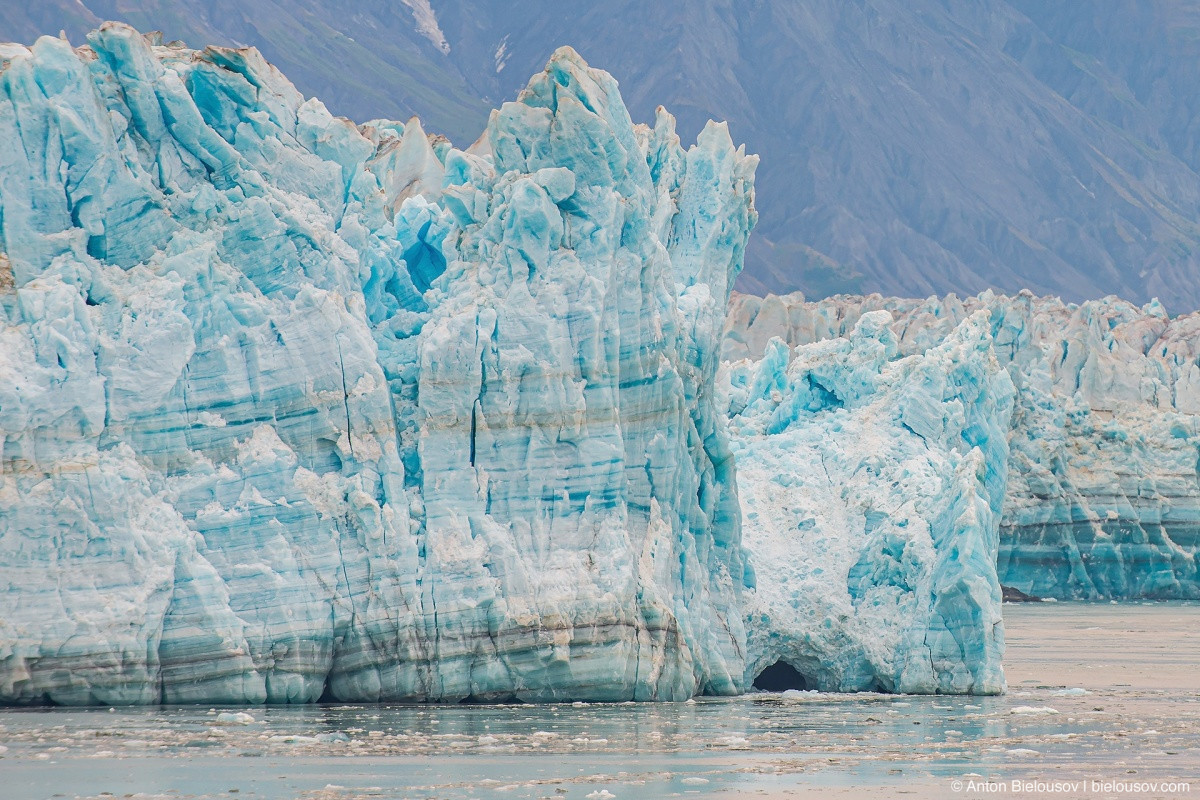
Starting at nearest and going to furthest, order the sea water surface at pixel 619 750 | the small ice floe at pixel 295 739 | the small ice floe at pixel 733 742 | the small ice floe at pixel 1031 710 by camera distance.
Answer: the sea water surface at pixel 619 750
the small ice floe at pixel 295 739
the small ice floe at pixel 733 742
the small ice floe at pixel 1031 710

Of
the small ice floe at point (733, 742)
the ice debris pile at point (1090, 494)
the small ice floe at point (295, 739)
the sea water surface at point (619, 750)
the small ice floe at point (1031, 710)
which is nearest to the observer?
the sea water surface at point (619, 750)

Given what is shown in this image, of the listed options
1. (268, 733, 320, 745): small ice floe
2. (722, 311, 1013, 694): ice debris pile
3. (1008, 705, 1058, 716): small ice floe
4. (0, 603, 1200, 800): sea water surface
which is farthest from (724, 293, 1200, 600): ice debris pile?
(268, 733, 320, 745): small ice floe

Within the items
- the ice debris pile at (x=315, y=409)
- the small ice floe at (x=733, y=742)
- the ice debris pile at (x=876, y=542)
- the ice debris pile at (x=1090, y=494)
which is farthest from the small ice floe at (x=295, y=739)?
the ice debris pile at (x=1090, y=494)

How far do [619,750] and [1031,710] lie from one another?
695 cm

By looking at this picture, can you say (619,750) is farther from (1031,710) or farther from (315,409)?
(1031,710)

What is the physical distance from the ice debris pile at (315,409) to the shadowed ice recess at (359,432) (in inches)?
1.4

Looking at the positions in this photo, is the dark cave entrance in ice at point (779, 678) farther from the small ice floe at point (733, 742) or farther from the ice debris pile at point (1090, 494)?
the ice debris pile at point (1090, 494)

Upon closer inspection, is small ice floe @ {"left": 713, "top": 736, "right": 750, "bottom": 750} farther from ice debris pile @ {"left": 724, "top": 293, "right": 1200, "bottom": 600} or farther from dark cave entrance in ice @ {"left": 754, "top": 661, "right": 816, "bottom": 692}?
ice debris pile @ {"left": 724, "top": 293, "right": 1200, "bottom": 600}

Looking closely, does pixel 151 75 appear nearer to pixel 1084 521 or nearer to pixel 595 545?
pixel 595 545

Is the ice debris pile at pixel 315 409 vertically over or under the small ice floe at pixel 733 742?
over

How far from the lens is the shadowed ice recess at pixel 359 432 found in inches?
809

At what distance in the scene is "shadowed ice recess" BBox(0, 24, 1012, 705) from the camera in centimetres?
2055

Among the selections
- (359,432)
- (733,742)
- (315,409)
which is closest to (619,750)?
(733,742)

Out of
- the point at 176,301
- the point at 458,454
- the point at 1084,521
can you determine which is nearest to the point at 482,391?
the point at 458,454
